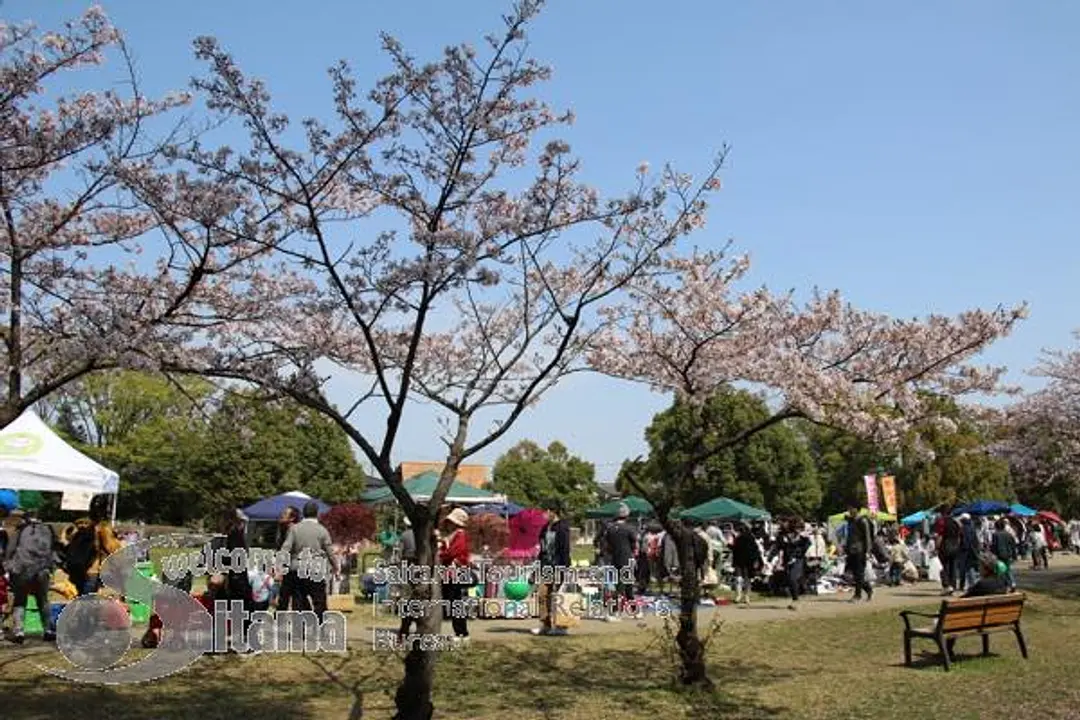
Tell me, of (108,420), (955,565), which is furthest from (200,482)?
(955,565)

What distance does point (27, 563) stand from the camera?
32.6ft

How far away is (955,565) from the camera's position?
17.8m

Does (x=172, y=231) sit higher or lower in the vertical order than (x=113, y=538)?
Result: higher

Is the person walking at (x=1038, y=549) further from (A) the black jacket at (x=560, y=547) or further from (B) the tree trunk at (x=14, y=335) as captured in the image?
(B) the tree trunk at (x=14, y=335)

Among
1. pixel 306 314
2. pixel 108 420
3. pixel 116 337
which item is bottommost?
pixel 116 337

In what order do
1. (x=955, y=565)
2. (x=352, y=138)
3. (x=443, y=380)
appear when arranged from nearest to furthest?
(x=352, y=138) → (x=443, y=380) → (x=955, y=565)

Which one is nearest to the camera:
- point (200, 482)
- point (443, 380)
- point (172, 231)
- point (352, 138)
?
point (352, 138)

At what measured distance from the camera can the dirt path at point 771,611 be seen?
12320 mm

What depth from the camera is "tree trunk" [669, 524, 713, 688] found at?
821 cm

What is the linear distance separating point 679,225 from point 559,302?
3.80 feet

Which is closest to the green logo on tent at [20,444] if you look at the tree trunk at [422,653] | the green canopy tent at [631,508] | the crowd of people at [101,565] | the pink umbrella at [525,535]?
the crowd of people at [101,565]

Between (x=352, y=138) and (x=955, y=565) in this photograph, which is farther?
(x=955, y=565)

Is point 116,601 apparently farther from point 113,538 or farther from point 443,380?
point 443,380

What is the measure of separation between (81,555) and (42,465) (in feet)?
10.6
